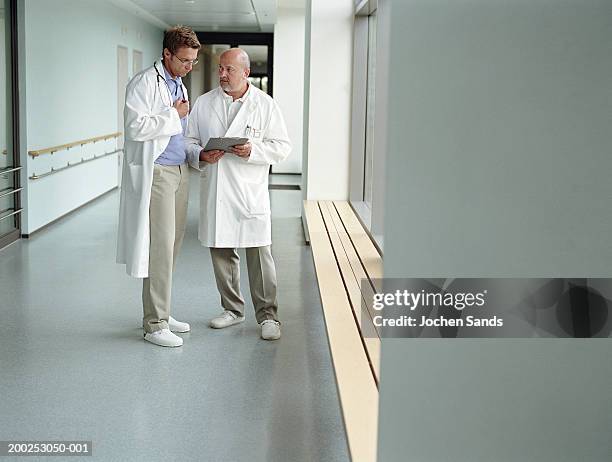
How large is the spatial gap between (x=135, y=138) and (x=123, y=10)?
34.4ft

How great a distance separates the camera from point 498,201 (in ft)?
6.19

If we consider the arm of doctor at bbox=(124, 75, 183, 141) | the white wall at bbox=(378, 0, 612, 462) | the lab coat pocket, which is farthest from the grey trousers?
the white wall at bbox=(378, 0, 612, 462)

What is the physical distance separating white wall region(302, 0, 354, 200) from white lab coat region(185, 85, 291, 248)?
10.8ft

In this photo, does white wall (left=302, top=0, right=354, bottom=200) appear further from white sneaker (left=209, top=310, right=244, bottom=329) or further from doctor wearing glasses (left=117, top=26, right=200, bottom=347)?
doctor wearing glasses (left=117, top=26, right=200, bottom=347)

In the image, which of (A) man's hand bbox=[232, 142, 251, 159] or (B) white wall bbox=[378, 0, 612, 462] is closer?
(B) white wall bbox=[378, 0, 612, 462]

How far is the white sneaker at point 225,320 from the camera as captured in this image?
5.18 metres

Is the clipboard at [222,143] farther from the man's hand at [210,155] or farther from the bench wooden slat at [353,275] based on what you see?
the bench wooden slat at [353,275]

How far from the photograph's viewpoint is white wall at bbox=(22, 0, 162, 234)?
29.1 feet

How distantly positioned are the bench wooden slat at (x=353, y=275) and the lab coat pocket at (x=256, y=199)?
585 millimetres

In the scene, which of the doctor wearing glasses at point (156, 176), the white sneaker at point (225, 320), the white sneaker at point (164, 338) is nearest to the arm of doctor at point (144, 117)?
the doctor wearing glasses at point (156, 176)

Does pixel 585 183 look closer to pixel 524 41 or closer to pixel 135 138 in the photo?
pixel 524 41

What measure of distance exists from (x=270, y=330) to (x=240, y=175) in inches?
34.6

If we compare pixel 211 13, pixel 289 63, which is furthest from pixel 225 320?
pixel 289 63
